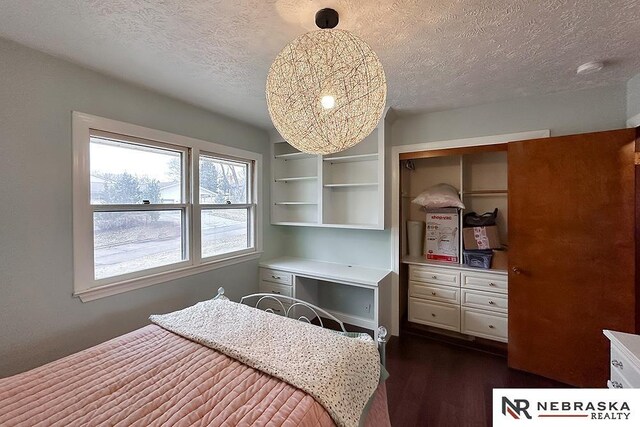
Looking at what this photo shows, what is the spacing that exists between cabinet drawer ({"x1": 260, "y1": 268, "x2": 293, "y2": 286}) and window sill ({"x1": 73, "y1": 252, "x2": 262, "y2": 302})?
13.8 inches

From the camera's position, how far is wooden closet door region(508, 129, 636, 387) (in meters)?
1.81

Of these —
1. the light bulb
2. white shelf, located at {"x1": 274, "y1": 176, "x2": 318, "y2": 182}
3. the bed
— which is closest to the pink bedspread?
the bed

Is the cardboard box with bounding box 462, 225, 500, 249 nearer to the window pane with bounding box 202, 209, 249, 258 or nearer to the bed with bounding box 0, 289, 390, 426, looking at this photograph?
the bed with bounding box 0, 289, 390, 426

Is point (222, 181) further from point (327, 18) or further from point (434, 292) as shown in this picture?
point (434, 292)

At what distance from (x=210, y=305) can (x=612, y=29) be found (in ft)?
9.75

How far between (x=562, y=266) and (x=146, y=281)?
3.36 m

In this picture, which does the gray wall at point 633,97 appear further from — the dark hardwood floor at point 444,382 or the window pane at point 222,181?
the window pane at point 222,181

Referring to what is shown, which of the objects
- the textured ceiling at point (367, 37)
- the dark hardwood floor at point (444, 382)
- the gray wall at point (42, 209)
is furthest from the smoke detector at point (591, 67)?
the gray wall at point (42, 209)

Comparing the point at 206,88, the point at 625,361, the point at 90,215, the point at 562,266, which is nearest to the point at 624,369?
the point at 625,361

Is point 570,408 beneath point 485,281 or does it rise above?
beneath

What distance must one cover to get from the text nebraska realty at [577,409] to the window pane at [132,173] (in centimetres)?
272

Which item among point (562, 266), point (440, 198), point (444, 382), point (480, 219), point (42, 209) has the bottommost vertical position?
point (444, 382)

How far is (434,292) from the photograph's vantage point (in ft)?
8.80


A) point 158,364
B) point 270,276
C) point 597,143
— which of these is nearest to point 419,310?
point 270,276
